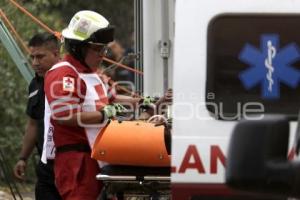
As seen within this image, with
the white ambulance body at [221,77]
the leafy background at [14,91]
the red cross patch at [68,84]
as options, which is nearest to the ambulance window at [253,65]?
the white ambulance body at [221,77]

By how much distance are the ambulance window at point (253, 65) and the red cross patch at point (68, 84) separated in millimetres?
1128

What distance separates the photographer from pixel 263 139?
3.34 meters

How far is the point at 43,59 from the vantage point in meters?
6.98

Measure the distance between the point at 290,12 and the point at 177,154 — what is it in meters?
0.93

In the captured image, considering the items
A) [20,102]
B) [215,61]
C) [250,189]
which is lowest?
[20,102]

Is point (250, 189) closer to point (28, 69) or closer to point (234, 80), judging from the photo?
point (234, 80)

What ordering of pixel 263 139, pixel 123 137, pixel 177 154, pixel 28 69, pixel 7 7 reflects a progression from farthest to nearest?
1. pixel 7 7
2. pixel 28 69
3. pixel 123 137
4. pixel 177 154
5. pixel 263 139

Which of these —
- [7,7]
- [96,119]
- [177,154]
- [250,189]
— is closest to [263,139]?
[250,189]

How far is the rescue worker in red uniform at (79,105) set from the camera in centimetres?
575

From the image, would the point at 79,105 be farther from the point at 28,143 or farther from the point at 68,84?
the point at 28,143

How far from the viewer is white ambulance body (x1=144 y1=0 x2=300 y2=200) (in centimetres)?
486

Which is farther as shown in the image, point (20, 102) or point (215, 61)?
point (20, 102)

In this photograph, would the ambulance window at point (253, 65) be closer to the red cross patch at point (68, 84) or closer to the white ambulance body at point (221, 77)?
the white ambulance body at point (221, 77)

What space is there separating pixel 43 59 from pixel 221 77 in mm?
2335
